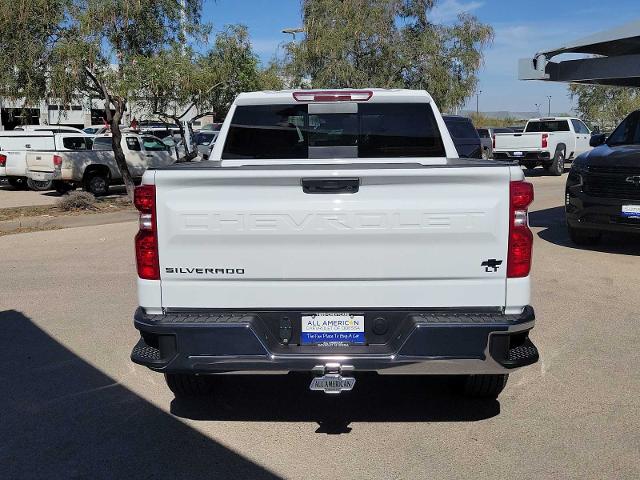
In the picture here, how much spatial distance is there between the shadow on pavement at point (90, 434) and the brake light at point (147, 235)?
1021 millimetres

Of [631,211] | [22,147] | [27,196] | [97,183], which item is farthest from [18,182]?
[631,211]

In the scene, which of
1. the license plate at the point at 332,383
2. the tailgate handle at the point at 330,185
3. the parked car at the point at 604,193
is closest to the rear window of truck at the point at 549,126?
the parked car at the point at 604,193

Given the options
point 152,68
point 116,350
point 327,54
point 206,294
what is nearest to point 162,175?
point 206,294

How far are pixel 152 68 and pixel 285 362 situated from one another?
11.3 metres

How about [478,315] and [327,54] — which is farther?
[327,54]

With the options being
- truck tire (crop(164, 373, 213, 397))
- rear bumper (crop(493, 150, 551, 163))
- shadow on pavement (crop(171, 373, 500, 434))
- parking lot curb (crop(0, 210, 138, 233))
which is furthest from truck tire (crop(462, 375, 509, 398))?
rear bumper (crop(493, 150, 551, 163))

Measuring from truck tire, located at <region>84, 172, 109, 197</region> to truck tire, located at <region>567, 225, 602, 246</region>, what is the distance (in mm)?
12517

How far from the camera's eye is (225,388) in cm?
482

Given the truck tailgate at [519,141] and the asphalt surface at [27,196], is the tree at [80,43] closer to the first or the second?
the asphalt surface at [27,196]

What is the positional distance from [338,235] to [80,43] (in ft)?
37.2

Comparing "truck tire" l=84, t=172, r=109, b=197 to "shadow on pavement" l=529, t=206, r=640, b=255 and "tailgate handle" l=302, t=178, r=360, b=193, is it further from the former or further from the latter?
"tailgate handle" l=302, t=178, r=360, b=193

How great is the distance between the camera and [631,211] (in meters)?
A: 9.14

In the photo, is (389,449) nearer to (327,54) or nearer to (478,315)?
(478,315)

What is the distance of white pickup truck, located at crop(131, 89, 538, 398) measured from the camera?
355cm
